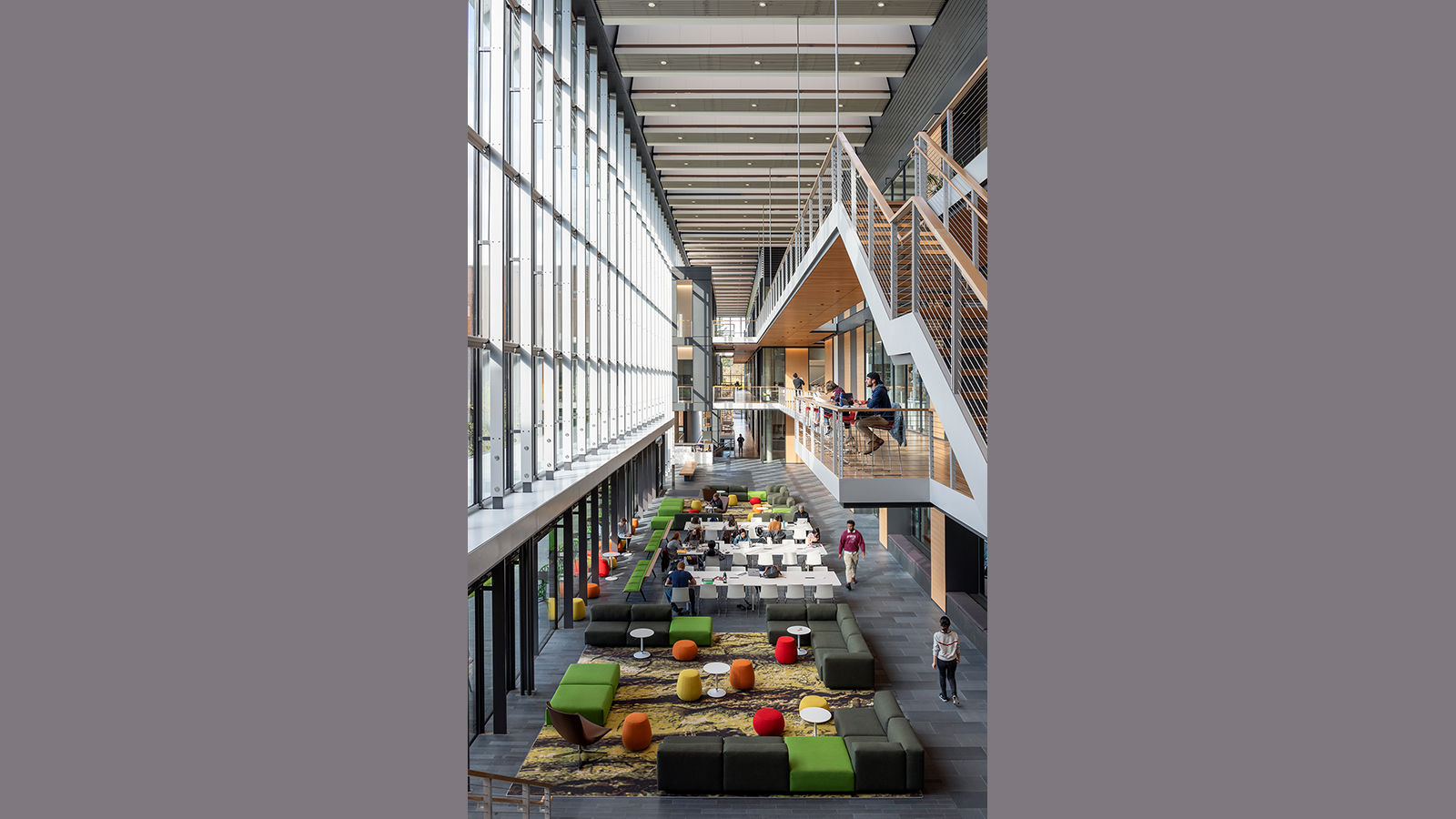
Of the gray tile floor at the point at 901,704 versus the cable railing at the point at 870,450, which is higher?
the cable railing at the point at 870,450

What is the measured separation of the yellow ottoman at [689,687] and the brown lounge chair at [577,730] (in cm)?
168

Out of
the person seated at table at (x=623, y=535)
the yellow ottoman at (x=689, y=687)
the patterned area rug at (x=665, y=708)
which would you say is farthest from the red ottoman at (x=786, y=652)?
the person seated at table at (x=623, y=535)

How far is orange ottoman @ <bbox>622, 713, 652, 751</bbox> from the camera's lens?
856 cm

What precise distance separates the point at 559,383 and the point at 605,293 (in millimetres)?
4791

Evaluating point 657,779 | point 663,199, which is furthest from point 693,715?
point 663,199

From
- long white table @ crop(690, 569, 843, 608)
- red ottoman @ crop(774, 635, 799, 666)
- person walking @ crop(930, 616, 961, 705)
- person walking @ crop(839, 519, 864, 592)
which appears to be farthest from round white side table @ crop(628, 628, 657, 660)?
person walking @ crop(839, 519, 864, 592)

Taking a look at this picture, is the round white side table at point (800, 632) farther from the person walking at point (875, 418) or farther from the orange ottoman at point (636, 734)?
the person walking at point (875, 418)

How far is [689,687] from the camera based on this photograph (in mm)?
9898

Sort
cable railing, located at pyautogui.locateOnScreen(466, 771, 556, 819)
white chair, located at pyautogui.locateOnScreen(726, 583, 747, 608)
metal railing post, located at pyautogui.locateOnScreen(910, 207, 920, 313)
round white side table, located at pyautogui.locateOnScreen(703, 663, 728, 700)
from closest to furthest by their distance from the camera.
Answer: metal railing post, located at pyautogui.locateOnScreen(910, 207, 920, 313)
cable railing, located at pyautogui.locateOnScreen(466, 771, 556, 819)
round white side table, located at pyautogui.locateOnScreen(703, 663, 728, 700)
white chair, located at pyautogui.locateOnScreen(726, 583, 747, 608)

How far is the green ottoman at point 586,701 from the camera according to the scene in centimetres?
902

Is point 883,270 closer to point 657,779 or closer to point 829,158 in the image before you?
point 829,158

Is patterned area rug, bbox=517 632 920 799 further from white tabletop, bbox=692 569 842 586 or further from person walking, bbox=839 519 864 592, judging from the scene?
person walking, bbox=839 519 864 592

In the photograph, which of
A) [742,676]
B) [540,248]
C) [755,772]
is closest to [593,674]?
[742,676]

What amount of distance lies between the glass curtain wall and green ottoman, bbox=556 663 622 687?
257 cm
